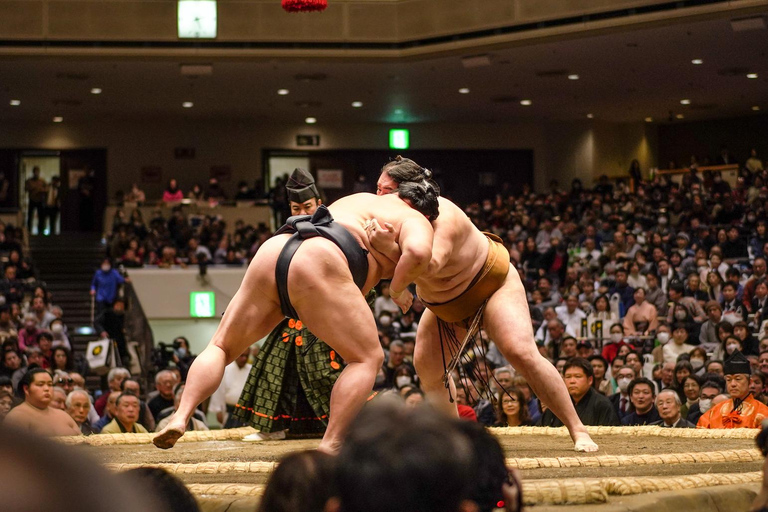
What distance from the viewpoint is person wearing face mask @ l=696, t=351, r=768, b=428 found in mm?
3564

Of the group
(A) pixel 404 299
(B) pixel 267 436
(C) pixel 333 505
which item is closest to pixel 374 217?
(A) pixel 404 299

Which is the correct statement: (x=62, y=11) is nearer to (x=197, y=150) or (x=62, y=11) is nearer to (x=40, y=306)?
(x=40, y=306)

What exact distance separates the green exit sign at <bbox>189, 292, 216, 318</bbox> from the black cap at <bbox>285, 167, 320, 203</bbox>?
6.87 metres

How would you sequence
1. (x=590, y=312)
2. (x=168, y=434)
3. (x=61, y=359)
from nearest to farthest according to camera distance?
(x=168, y=434) < (x=61, y=359) < (x=590, y=312)

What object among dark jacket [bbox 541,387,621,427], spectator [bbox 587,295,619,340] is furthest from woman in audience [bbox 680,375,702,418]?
spectator [bbox 587,295,619,340]

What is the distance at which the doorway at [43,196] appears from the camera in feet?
39.7

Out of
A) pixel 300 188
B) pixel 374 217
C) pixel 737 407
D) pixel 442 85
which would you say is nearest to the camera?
pixel 374 217

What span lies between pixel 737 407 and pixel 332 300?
220cm

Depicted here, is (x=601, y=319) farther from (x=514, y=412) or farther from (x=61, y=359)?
(x=61, y=359)

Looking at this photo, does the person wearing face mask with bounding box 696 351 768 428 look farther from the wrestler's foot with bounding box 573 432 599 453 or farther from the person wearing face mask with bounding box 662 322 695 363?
the person wearing face mask with bounding box 662 322 695 363

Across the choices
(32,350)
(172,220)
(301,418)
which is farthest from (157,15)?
(301,418)

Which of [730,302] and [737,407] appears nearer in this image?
[737,407]

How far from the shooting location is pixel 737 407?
12.0 feet

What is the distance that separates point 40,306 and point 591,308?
4162 mm
